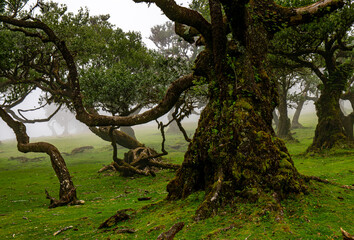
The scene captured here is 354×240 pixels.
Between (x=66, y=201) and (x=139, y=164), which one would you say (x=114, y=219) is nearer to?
(x=66, y=201)

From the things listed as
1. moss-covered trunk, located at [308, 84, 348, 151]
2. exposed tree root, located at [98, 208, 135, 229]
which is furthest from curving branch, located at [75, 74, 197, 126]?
moss-covered trunk, located at [308, 84, 348, 151]

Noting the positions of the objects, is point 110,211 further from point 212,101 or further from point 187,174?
point 212,101

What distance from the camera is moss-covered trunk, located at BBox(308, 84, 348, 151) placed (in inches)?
783

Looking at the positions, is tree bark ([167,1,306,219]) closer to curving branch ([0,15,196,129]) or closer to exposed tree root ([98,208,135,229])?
exposed tree root ([98,208,135,229])

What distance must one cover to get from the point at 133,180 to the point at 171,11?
13833mm

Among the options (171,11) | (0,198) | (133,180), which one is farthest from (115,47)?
(171,11)

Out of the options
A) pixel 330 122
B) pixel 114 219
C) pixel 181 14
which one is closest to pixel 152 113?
pixel 181 14

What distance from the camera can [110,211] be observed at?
10.2 metres

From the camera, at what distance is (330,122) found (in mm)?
20266

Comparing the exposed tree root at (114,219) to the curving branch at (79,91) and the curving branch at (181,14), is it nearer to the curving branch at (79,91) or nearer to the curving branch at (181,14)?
the curving branch at (79,91)

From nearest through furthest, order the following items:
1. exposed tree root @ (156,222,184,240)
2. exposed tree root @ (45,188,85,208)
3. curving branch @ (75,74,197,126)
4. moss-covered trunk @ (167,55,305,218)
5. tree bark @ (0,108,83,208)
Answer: exposed tree root @ (156,222,184,240) → moss-covered trunk @ (167,55,305,218) → curving branch @ (75,74,197,126) → exposed tree root @ (45,188,85,208) → tree bark @ (0,108,83,208)

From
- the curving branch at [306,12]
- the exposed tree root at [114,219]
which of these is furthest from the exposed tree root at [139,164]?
the curving branch at [306,12]

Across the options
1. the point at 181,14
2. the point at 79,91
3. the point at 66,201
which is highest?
the point at 181,14

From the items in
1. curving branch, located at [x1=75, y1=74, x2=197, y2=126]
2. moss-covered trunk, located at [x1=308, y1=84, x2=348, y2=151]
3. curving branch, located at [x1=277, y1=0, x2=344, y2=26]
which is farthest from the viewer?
moss-covered trunk, located at [x1=308, y1=84, x2=348, y2=151]
